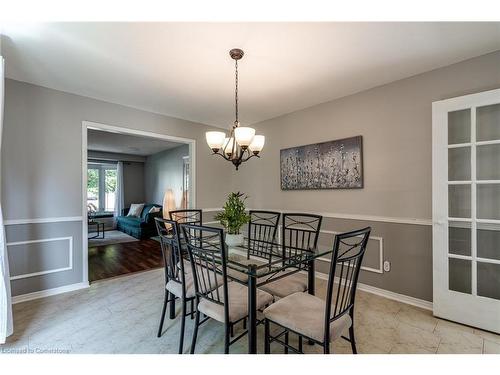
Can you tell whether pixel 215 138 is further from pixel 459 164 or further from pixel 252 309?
pixel 459 164

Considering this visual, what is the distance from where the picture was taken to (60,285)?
279 centimetres

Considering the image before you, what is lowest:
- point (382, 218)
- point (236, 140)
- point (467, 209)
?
point (382, 218)

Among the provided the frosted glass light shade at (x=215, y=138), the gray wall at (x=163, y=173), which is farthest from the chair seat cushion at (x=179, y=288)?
the gray wall at (x=163, y=173)

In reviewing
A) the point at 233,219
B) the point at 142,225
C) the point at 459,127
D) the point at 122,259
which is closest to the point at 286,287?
the point at 233,219

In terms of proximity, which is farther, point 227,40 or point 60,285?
point 60,285

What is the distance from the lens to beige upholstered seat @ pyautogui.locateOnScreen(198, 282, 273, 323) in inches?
61.2

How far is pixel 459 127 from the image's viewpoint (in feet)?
7.09

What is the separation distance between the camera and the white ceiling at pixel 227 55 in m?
1.75

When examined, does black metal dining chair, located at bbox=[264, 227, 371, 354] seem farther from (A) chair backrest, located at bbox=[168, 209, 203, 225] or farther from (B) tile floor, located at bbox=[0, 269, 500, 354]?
(A) chair backrest, located at bbox=[168, 209, 203, 225]

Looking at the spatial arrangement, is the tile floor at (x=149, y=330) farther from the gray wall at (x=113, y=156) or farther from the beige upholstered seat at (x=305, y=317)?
the gray wall at (x=113, y=156)

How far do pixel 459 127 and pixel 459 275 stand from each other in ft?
4.50

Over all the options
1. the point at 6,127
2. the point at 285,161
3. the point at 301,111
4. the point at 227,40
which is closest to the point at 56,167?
the point at 6,127
